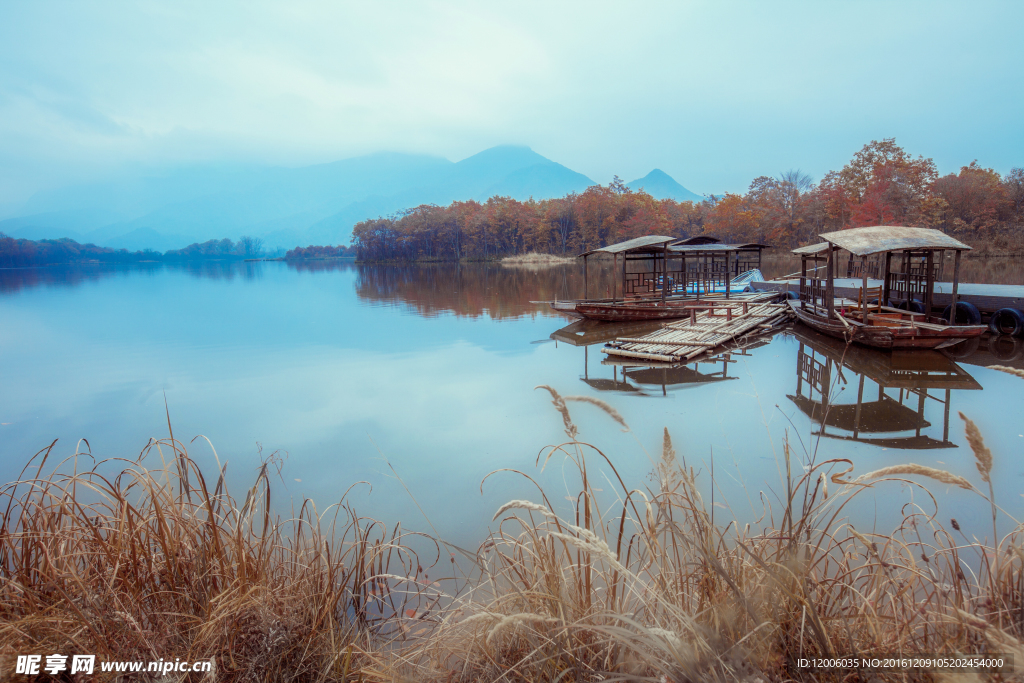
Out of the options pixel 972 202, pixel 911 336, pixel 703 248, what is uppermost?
pixel 972 202

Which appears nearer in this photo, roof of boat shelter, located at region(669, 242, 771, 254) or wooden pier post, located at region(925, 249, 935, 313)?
wooden pier post, located at region(925, 249, 935, 313)

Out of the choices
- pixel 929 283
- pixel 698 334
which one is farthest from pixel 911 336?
pixel 698 334

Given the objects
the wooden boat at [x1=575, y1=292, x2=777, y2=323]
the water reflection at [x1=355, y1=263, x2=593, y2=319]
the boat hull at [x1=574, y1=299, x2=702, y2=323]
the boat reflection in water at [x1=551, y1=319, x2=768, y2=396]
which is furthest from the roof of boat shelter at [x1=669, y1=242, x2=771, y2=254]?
the boat reflection in water at [x1=551, y1=319, x2=768, y2=396]

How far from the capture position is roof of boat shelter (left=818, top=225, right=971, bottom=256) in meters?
9.93

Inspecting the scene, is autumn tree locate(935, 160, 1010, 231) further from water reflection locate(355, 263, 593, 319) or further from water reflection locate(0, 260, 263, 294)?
water reflection locate(0, 260, 263, 294)

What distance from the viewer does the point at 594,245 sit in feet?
193

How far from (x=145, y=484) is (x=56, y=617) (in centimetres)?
56

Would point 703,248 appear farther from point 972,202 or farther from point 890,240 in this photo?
point 972,202

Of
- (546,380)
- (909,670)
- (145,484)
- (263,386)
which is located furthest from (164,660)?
(263,386)

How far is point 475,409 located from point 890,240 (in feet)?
29.3

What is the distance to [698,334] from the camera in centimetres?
1193

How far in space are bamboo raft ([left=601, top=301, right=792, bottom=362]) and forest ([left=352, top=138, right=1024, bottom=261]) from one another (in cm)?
2688

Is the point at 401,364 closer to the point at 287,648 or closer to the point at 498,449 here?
the point at 498,449

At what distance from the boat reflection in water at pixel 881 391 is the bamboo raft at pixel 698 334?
1512 millimetres
